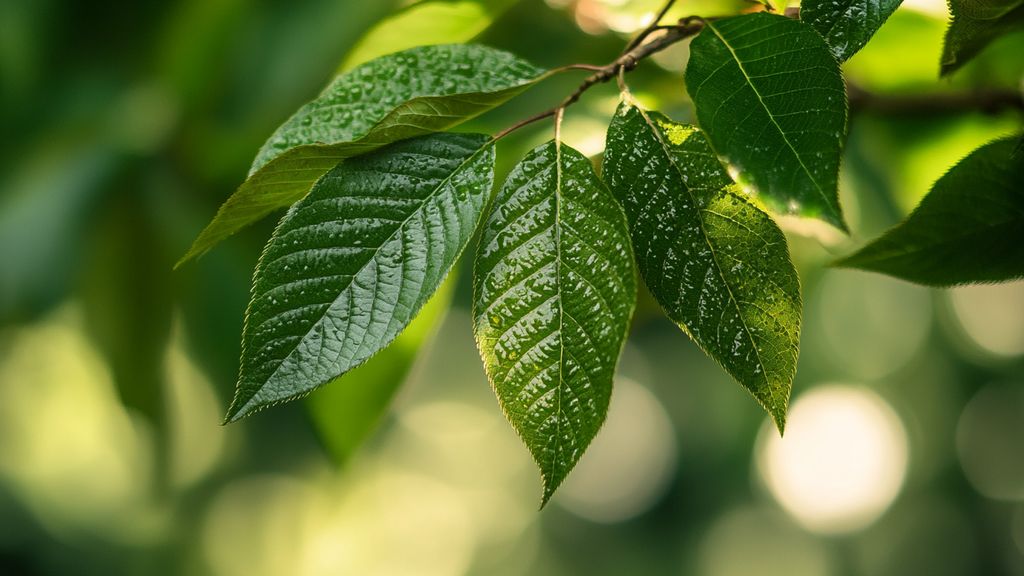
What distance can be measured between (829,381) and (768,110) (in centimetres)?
857

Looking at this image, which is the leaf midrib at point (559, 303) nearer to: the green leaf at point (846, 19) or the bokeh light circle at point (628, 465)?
the green leaf at point (846, 19)

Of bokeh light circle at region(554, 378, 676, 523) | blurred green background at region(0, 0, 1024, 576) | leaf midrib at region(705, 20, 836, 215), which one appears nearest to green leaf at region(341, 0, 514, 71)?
blurred green background at region(0, 0, 1024, 576)

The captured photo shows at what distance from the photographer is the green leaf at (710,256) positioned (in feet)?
1.10

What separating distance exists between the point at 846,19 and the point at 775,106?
0.20 feet

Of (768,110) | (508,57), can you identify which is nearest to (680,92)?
(508,57)

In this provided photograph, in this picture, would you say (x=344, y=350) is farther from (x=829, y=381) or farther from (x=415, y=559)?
(x=415, y=559)

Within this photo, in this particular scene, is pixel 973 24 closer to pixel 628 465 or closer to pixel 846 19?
pixel 846 19

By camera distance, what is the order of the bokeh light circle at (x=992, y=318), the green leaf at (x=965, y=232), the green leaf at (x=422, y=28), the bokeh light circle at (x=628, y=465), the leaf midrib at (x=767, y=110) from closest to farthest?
the leaf midrib at (x=767, y=110) → the green leaf at (x=965, y=232) → the green leaf at (x=422, y=28) → the bokeh light circle at (x=992, y=318) → the bokeh light circle at (x=628, y=465)

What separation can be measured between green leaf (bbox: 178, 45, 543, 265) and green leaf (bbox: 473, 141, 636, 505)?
52mm

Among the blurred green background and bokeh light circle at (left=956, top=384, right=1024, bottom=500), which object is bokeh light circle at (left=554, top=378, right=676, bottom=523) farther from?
bokeh light circle at (left=956, top=384, right=1024, bottom=500)

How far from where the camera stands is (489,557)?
10.9 meters

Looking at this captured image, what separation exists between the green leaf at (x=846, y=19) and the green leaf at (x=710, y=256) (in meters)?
0.07

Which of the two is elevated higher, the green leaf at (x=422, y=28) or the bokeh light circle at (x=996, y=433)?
the green leaf at (x=422, y=28)

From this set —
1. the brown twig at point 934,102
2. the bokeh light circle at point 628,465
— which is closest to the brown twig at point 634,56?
the brown twig at point 934,102
